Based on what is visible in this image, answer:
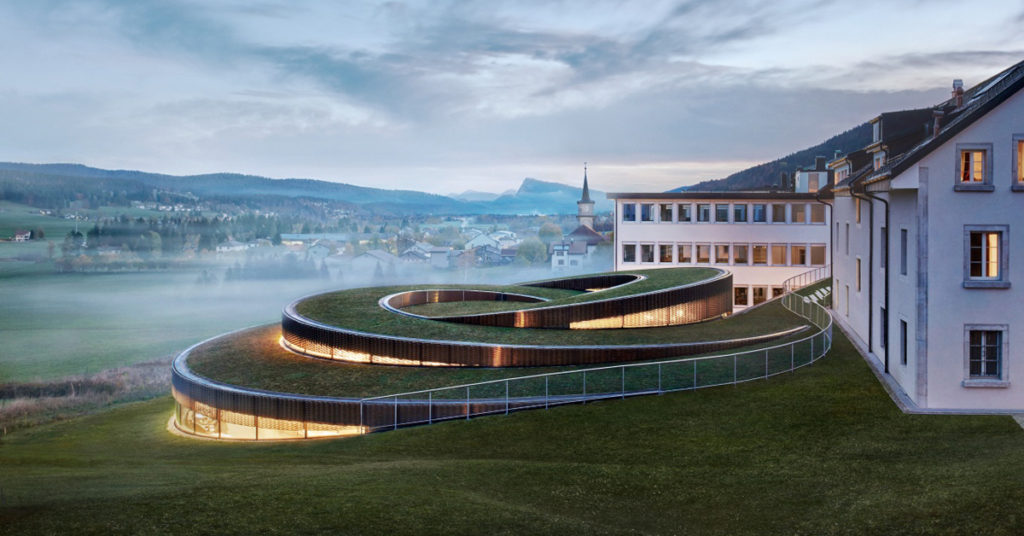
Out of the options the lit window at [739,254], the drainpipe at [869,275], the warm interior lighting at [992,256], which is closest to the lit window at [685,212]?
the lit window at [739,254]

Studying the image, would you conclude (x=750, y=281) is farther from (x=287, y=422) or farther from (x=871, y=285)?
(x=287, y=422)

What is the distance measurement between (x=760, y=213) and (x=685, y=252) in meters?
6.76

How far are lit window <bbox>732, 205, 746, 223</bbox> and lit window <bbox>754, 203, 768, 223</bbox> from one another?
94 centimetres

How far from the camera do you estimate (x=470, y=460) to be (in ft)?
60.7

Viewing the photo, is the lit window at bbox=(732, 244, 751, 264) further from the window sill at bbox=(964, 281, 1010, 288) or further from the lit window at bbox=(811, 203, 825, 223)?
the window sill at bbox=(964, 281, 1010, 288)

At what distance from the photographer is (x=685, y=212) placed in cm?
6406

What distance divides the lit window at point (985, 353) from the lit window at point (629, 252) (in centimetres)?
4314

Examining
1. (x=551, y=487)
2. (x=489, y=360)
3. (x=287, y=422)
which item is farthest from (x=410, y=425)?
(x=551, y=487)

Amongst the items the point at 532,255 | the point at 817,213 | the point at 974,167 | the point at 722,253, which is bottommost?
the point at 532,255

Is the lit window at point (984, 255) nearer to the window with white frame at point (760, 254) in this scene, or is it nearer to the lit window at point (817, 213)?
the lit window at point (817, 213)

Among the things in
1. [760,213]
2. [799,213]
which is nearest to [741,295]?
[760,213]

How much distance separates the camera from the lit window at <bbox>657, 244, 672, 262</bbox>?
64.5 m

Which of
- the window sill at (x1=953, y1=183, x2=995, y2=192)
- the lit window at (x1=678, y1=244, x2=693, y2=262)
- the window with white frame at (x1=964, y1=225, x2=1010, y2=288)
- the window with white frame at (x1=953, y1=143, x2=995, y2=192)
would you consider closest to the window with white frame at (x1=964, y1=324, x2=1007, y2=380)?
the window with white frame at (x1=964, y1=225, x2=1010, y2=288)

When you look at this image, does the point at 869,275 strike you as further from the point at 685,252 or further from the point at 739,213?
the point at 685,252
